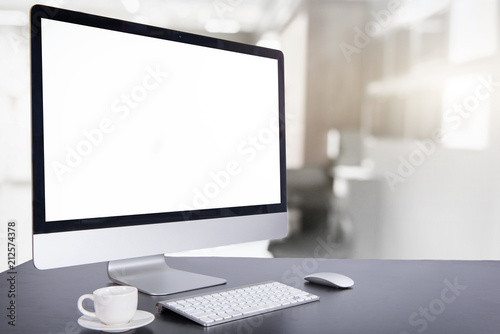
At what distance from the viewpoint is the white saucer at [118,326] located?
753mm

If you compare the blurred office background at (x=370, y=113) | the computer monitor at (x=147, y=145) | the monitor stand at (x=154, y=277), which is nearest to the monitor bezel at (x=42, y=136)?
the computer monitor at (x=147, y=145)

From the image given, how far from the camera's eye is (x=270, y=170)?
4.12 ft

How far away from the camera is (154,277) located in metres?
1.09

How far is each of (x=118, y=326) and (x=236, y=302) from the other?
224 millimetres

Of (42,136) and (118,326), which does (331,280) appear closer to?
(118,326)

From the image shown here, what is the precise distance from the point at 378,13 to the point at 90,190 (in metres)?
1.84

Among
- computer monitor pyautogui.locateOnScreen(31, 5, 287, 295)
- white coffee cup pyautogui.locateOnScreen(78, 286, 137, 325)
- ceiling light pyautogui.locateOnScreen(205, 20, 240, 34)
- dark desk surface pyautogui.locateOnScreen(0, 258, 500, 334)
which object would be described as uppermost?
ceiling light pyautogui.locateOnScreen(205, 20, 240, 34)

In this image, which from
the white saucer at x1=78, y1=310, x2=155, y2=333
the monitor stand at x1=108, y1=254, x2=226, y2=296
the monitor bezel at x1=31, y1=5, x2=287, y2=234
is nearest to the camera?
the white saucer at x1=78, y1=310, x2=155, y2=333

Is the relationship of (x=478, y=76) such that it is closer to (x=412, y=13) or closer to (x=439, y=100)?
(x=439, y=100)

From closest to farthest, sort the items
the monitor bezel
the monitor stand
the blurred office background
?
the monitor bezel
the monitor stand
the blurred office background

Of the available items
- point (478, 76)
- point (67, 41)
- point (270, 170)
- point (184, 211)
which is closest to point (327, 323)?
point (184, 211)

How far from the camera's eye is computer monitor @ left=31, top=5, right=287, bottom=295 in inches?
34.7

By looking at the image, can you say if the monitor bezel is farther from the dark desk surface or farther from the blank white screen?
the dark desk surface

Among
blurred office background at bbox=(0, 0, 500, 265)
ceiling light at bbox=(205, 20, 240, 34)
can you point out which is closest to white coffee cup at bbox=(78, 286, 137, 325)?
blurred office background at bbox=(0, 0, 500, 265)
